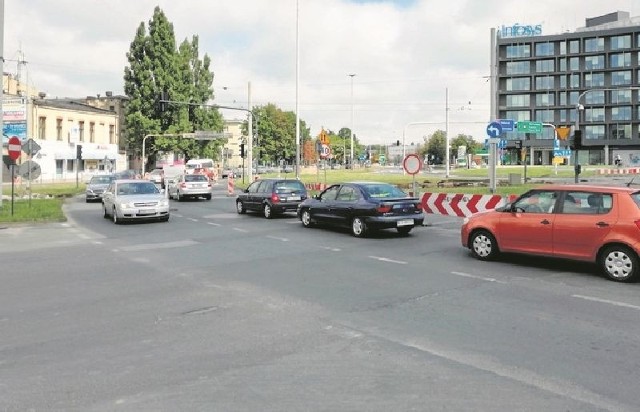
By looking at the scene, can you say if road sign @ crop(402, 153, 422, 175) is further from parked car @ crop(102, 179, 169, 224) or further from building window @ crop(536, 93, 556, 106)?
building window @ crop(536, 93, 556, 106)

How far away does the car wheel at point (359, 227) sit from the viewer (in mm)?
15819

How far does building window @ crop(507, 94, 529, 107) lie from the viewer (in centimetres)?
10275

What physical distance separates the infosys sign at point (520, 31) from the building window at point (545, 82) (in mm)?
7461

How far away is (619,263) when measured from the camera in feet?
31.2

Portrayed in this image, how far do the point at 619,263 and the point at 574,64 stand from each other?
99664mm

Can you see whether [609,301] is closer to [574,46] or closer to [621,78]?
[621,78]

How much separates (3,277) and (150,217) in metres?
10.5

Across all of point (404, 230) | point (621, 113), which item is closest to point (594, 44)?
point (621, 113)

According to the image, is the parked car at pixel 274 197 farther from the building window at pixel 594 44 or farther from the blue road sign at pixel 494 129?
the building window at pixel 594 44

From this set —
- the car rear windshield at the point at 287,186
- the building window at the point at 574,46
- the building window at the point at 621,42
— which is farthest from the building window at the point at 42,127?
the building window at the point at 621,42

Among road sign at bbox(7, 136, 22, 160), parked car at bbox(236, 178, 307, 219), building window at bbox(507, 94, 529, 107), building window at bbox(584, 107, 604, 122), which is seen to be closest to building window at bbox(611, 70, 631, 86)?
building window at bbox(584, 107, 604, 122)

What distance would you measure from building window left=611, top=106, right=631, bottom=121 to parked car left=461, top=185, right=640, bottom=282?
96155mm

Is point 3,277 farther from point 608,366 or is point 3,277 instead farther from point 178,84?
point 178,84

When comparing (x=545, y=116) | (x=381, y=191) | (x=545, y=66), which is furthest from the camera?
(x=545, y=66)
